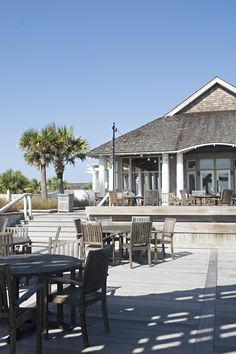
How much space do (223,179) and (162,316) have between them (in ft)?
60.2

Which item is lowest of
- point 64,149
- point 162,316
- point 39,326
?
point 162,316

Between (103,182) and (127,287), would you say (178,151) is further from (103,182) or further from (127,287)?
(127,287)

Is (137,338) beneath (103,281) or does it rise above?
beneath

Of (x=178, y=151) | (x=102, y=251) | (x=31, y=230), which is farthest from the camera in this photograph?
(x=178, y=151)

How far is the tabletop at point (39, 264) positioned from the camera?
15.1 ft

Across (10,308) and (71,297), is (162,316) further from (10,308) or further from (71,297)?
(10,308)

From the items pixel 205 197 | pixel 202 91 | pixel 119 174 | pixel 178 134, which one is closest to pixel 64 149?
pixel 119 174

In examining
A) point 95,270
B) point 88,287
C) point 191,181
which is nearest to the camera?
point 88,287

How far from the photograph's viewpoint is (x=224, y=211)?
14141mm

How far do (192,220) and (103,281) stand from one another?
10171mm

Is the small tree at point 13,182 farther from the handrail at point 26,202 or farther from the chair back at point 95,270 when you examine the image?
the chair back at point 95,270

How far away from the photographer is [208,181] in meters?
23.5

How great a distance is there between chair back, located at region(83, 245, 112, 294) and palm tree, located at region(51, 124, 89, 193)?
2208 cm

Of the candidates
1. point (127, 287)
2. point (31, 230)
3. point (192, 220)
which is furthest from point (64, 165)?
point (127, 287)
